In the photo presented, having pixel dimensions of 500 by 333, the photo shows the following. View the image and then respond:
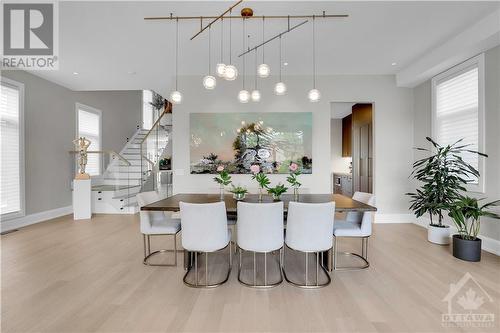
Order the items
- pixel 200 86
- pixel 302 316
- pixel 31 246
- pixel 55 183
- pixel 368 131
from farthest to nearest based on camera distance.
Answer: pixel 368 131, pixel 55 183, pixel 200 86, pixel 31 246, pixel 302 316

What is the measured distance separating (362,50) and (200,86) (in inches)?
127

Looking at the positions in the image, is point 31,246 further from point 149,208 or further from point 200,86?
point 200,86

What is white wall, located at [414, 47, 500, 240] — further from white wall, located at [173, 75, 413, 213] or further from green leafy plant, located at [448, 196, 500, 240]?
white wall, located at [173, 75, 413, 213]

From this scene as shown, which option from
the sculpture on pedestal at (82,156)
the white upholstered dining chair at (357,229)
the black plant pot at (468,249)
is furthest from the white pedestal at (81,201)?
the black plant pot at (468,249)

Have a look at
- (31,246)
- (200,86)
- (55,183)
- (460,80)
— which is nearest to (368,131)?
(460,80)

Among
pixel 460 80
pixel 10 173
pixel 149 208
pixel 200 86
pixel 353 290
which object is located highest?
pixel 200 86

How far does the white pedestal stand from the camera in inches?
211

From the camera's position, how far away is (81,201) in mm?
5387

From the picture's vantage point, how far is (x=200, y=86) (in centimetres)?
519

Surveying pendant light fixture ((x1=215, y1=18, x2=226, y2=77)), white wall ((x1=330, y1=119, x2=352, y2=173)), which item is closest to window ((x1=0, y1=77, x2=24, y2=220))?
pendant light fixture ((x1=215, y1=18, x2=226, y2=77))

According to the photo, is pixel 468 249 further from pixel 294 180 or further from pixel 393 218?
pixel 294 180

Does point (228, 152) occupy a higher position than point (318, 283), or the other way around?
point (228, 152)

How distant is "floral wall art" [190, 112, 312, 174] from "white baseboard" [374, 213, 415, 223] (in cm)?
179

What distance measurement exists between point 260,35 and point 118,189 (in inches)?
201
